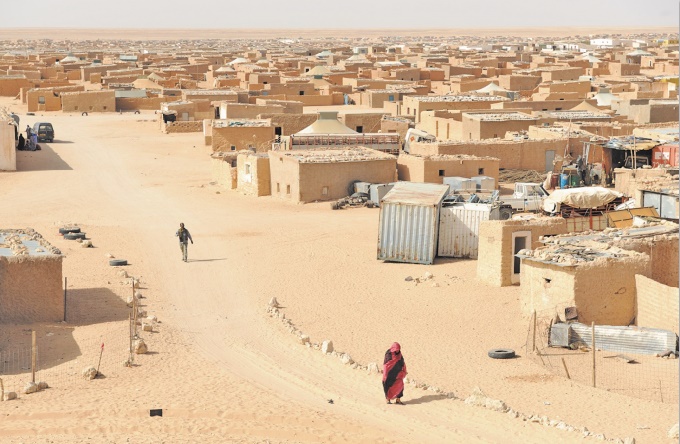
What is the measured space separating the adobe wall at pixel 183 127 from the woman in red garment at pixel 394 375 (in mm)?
37005

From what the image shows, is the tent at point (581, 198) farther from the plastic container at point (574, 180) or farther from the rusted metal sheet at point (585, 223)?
the plastic container at point (574, 180)

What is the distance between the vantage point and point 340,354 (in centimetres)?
1625

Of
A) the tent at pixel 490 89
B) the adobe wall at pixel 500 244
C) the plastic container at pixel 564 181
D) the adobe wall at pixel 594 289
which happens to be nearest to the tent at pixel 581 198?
the adobe wall at pixel 500 244

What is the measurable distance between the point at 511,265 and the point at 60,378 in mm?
8839

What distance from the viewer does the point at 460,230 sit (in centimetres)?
2306

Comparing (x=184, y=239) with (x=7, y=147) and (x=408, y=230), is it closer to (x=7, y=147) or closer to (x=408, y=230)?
(x=408, y=230)

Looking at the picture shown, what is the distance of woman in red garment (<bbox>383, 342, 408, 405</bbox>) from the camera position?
13.3 meters

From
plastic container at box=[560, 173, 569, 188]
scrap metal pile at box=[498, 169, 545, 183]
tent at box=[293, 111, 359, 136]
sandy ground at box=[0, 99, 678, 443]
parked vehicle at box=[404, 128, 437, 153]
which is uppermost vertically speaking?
tent at box=[293, 111, 359, 136]

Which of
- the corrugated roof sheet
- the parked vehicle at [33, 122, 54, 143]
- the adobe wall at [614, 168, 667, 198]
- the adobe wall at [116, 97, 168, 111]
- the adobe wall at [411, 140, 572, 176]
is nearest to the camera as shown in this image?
the corrugated roof sheet

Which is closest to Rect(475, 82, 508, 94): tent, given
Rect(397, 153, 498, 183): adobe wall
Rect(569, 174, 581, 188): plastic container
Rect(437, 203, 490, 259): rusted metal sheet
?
Rect(397, 153, 498, 183): adobe wall

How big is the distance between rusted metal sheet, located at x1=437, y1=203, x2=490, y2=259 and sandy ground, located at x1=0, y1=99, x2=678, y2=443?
1.50ft

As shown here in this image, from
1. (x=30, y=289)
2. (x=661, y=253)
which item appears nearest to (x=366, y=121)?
(x=661, y=253)

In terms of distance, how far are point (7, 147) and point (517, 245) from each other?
2212cm

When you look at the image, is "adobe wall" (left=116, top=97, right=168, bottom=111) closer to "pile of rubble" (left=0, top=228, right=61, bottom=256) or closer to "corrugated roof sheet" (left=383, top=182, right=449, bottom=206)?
"corrugated roof sheet" (left=383, top=182, right=449, bottom=206)
